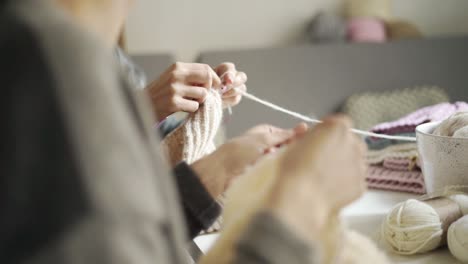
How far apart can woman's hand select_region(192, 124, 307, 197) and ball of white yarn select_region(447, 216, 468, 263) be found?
0.84 feet

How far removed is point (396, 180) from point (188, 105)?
398mm

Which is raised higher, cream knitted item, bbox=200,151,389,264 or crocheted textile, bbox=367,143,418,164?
cream knitted item, bbox=200,151,389,264

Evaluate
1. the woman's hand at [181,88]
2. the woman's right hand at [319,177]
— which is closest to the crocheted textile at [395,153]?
the woman's hand at [181,88]

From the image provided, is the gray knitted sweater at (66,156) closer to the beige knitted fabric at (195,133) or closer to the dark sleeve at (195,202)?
the dark sleeve at (195,202)

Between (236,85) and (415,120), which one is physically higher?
(236,85)

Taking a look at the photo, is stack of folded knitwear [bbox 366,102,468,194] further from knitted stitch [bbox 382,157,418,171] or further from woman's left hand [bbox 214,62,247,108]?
woman's left hand [bbox 214,62,247,108]

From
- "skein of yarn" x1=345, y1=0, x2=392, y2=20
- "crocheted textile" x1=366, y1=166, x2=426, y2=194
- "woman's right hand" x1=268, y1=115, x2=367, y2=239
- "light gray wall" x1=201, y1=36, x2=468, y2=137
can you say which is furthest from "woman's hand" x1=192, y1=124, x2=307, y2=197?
"skein of yarn" x1=345, y1=0, x2=392, y2=20

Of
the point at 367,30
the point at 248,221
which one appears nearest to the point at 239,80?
the point at 248,221

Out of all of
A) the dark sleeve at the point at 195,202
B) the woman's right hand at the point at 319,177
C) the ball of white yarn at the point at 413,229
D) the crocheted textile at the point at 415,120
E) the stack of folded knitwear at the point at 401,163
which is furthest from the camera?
the crocheted textile at the point at 415,120

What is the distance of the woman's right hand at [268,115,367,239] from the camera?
1.43ft

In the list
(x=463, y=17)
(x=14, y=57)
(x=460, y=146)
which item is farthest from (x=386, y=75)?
(x=14, y=57)

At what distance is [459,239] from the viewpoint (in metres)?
0.76

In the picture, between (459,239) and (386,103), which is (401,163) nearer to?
(459,239)

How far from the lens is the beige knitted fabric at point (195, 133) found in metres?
0.98
